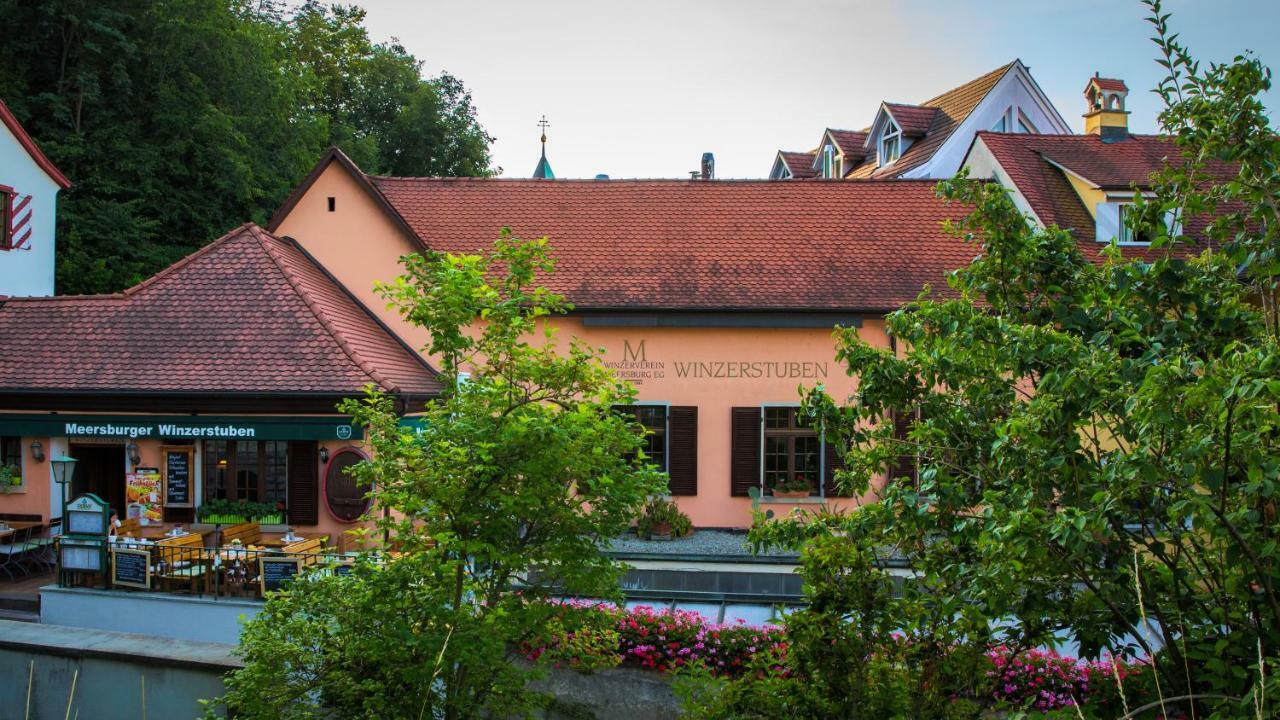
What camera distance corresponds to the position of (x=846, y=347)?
5469 millimetres

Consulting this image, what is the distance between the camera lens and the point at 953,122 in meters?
30.2

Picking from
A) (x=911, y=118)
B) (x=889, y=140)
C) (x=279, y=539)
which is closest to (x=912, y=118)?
(x=911, y=118)

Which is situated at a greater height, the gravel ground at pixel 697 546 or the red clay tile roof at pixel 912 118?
the red clay tile roof at pixel 912 118

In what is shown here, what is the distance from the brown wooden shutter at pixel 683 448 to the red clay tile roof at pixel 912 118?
17.9 meters

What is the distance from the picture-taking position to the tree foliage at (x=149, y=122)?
26.2 m

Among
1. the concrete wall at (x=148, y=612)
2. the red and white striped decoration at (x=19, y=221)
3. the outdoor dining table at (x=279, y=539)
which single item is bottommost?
the concrete wall at (x=148, y=612)

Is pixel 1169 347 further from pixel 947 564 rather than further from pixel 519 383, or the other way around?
pixel 519 383

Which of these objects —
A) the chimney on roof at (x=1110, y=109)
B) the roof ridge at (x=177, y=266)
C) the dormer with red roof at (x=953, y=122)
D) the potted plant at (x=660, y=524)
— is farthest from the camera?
the dormer with red roof at (x=953, y=122)

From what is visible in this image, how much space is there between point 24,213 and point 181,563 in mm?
14292

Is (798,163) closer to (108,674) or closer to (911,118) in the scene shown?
(911,118)

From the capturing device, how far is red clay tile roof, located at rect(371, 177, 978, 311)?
18484 millimetres

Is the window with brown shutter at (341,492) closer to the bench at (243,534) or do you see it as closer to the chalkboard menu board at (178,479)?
the bench at (243,534)

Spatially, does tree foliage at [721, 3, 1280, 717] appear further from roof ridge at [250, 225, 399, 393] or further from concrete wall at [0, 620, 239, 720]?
roof ridge at [250, 225, 399, 393]

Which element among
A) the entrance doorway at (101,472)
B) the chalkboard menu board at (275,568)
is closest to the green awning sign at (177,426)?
the entrance doorway at (101,472)
